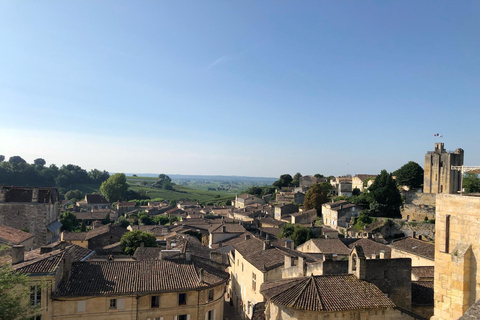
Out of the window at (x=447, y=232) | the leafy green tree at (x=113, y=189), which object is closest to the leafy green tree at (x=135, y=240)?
the window at (x=447, y=232)

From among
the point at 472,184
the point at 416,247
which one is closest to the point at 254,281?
the point at 416,247

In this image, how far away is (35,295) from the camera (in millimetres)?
19797

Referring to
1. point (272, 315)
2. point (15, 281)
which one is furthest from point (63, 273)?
point (272, 315)

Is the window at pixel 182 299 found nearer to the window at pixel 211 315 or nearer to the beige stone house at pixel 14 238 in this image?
the window at pixel 211 315

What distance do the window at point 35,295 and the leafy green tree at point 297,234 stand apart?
4006cm

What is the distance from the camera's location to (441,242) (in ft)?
38.9

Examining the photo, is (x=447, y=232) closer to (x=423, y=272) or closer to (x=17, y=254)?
(x=423, y=272)

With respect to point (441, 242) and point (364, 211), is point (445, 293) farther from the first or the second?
point (364, 211)

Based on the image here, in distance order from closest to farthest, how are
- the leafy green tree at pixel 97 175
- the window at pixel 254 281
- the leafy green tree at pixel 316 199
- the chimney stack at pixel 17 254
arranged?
the chimney stack at pixel 17 254 → the window at pixel 254 281 → the leafy green tree at pixel 316 199 → the leafy green tree at pixel 97 175

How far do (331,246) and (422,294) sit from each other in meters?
21.5

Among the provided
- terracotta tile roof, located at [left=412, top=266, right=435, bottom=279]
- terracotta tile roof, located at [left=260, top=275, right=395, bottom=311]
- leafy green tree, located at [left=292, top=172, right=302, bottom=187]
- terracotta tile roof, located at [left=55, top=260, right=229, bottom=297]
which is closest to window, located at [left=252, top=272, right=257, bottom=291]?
terracotta tile roof, located at [left=55, top=260, right=229, bottom=297]

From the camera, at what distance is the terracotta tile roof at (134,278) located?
21.5 metres

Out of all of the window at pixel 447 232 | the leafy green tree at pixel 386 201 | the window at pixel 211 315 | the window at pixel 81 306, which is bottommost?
the window at pixel 211 315

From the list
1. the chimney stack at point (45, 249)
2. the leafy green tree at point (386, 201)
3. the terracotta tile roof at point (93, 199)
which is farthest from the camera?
the terracotta tile roof at point (93, 199)
